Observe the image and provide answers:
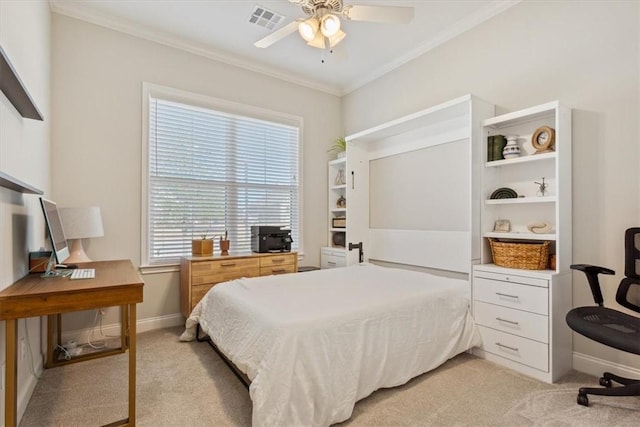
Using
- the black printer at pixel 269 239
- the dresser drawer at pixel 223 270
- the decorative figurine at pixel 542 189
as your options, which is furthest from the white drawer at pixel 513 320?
the dresser drawer at pixel 223 270

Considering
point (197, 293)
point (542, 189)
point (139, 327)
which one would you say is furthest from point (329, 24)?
point (139, 327)

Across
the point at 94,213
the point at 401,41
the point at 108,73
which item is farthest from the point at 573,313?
the point at 108,73

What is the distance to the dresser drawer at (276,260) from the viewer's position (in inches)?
141

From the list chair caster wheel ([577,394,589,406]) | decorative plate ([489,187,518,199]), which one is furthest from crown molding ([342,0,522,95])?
chair caster wheel ([577,394,589,406])

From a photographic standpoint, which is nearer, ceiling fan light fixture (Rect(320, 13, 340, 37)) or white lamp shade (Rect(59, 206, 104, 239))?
ceiling fan light fixture (Rect(320, 13, 340, 37))

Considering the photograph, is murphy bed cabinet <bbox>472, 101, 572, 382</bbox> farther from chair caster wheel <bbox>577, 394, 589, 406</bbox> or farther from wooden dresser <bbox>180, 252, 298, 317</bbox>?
wooden dresser <bbox>180, 252, 298, 317</bbox>

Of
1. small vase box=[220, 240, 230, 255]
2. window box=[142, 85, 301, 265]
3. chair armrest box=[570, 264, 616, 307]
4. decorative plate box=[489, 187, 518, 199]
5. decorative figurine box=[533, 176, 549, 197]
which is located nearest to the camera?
chair armrest box=[570, 264, 616, 307]

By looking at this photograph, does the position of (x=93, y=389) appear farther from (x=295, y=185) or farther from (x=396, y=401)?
(x=295, y=185)

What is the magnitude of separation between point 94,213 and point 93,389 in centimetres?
139

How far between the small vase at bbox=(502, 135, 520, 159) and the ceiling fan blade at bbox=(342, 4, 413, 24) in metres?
1.34

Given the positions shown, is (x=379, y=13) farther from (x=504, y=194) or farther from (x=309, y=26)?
(x=504, y=194)

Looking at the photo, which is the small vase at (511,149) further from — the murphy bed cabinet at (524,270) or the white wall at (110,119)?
the white wall at (110,119)

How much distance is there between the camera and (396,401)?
1960mm

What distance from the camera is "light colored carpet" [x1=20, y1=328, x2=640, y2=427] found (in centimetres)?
179
